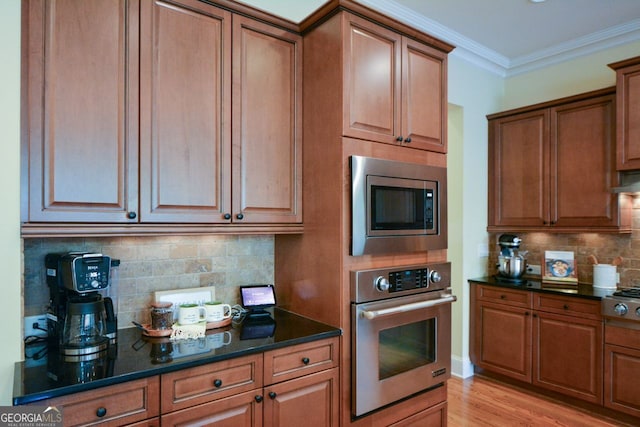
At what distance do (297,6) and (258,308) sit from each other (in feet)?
6.28

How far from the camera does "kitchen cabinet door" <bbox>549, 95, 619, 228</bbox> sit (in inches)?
121

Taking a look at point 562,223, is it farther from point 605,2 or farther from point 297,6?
point 297,6

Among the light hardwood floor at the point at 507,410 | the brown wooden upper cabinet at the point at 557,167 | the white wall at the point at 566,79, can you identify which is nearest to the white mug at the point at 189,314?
the light hardwood floor at the point at 507,410

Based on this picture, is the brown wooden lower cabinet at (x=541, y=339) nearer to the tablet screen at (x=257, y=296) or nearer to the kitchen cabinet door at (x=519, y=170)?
the kitchen cabinet door at (x=519, y=170)

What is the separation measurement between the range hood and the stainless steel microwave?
1.62m

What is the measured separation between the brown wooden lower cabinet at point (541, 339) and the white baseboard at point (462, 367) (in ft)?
0.24

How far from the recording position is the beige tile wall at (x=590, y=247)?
3162mm

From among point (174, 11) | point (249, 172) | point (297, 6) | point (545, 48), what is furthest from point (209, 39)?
point (545, 48)

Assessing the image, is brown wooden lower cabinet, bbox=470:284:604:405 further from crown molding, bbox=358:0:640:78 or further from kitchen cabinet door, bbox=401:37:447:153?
crown molding, bbox=358:0:640:78

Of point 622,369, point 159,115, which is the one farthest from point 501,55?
point 159,115

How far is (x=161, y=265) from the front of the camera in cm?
204

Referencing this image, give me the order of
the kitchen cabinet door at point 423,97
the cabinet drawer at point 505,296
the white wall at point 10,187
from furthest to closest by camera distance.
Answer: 1. the cabinet drawer at point 505,296
2. the kitchen cabinet door at point 423,97
3. the white wall at point 10,187

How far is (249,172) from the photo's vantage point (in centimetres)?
200

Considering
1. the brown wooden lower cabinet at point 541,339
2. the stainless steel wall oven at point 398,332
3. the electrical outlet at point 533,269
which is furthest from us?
the electrical outlet at point 533,269
